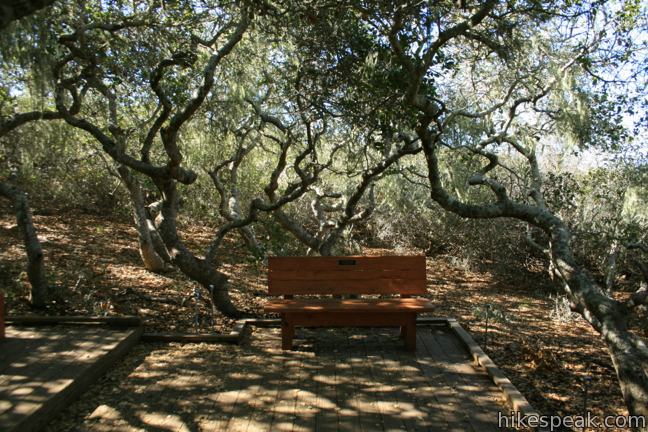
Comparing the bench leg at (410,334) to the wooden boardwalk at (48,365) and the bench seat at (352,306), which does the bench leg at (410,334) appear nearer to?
the bench seat at (352,306)

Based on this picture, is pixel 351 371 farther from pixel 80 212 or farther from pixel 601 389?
pixel 80 212

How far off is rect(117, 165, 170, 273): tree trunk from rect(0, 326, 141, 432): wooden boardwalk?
275 cm

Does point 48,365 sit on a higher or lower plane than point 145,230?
lower

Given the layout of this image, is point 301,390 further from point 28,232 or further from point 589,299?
point 28,232

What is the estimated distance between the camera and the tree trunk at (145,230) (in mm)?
8352

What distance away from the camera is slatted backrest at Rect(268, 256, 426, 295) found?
6062 mm

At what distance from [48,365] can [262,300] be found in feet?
13.0

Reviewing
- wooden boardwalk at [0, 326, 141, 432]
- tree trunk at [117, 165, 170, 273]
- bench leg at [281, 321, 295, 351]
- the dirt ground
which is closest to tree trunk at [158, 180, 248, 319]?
the dirt ground

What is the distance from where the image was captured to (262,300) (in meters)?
8.30

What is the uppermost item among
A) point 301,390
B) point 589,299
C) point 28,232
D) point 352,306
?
point 28,232

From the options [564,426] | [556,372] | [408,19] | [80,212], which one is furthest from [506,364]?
[80,212]

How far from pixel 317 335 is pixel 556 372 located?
2501mm
